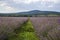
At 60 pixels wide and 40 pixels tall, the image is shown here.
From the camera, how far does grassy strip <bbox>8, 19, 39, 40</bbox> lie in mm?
2266

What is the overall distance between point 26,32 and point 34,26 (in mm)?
152

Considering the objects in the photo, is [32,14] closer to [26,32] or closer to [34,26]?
[34,26]

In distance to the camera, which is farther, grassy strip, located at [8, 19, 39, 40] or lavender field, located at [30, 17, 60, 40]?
lavender field, located at [30, 17, 60, 40]

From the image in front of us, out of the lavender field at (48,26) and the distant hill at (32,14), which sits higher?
the distant hill at (32,14)

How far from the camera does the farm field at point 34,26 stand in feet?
7.81

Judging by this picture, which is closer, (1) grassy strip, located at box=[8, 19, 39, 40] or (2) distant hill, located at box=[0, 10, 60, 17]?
(1) grassy strip, located at box=[8, 19, 39, 40]

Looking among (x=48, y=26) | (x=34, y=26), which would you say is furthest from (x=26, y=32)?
(x=48, y=26)

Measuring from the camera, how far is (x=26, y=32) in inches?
90.8

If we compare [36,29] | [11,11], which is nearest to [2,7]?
[11,11]

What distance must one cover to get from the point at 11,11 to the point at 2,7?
119 mm

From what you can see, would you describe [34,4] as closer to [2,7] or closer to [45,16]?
[45,16]

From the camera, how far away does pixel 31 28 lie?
2367mm

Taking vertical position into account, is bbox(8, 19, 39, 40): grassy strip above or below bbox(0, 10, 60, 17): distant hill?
below

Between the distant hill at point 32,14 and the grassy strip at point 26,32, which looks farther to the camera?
the distant hill at point 32,14
